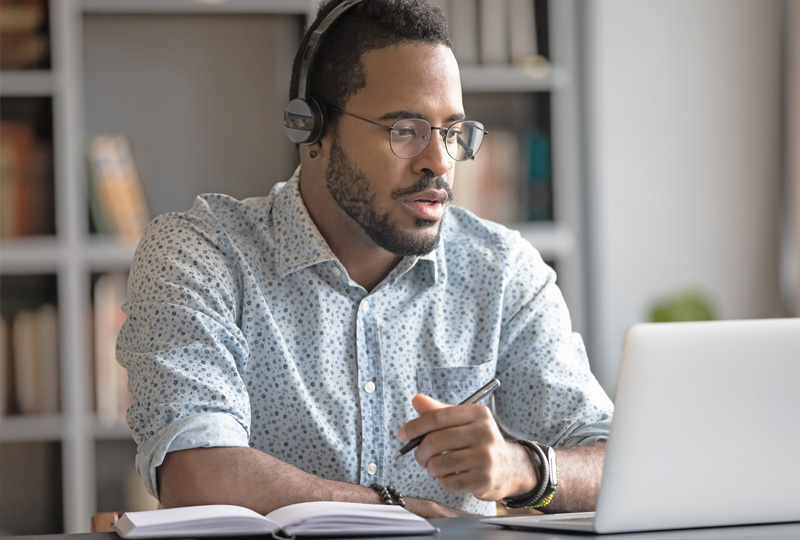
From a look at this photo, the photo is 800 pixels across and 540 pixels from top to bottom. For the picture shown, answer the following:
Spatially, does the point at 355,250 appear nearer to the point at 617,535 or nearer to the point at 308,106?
the point at 308,106

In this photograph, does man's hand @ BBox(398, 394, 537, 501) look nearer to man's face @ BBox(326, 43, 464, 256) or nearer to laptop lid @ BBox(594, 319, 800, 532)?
laptop lid @ BBox(594, 319, 800, 532)

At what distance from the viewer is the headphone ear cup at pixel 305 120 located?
162 centimetres

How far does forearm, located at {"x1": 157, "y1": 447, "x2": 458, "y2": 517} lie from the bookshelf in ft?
4.78

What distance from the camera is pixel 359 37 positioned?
63.9 inches

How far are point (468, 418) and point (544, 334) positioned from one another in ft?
1.87

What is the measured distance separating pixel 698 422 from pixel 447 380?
72cm

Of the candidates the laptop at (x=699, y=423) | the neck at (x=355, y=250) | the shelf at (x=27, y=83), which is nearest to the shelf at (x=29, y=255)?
the shelf at (x=27, y=83)

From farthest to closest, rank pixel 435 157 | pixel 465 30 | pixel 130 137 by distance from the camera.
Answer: pixel 465 30
pixel 130 137
pixel 435 157

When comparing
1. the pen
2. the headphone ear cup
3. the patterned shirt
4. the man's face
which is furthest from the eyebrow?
the pen

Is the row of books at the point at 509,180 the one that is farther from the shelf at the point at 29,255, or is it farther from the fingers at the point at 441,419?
the fingers at the point at 441,419

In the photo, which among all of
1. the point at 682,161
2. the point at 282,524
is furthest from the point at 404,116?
the point at 682,161

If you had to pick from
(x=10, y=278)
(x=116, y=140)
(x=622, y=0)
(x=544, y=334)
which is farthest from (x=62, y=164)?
(x=622, y=0)

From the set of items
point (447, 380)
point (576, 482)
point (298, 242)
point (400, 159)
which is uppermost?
point (400, 159)

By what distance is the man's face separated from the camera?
157cm
